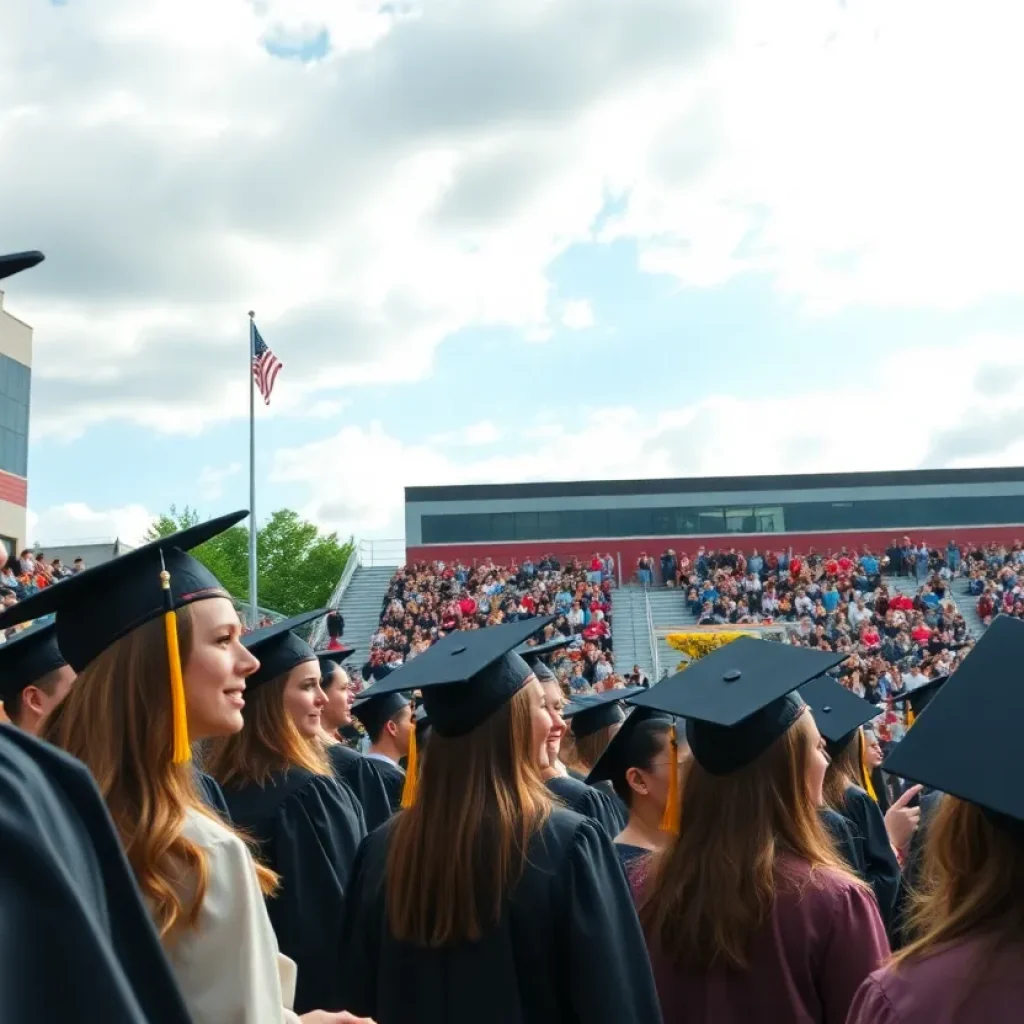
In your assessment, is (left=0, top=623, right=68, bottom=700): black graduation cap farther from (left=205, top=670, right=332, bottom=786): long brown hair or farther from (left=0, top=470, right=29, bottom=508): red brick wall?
(left=0, top=470, right=29, bottom=508): red brick wall

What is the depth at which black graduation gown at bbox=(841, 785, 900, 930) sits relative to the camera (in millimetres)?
5478

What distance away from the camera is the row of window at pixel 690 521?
1753 inches

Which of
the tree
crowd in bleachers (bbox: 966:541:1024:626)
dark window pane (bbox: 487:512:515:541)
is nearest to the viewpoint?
crowd in bleachers (bbox: 966:541:1024:626)

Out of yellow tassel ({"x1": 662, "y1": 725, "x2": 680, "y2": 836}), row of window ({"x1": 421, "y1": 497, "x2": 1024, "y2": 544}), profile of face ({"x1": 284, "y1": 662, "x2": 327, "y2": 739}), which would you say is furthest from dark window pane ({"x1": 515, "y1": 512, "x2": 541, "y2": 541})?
yellow tassel ({"x1": 662, "y1": 725, "x2": 680, "y2": 836})

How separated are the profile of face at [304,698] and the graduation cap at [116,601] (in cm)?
239

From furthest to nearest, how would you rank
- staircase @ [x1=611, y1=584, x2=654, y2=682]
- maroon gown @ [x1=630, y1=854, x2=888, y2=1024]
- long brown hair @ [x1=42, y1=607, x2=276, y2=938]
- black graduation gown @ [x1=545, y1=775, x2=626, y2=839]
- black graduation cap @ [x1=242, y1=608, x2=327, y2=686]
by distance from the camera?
staircase @ [x1=611, y1=584, x2=654, y2=682], black graduation cap @ [x1=242, y1=608, x2=327, y2=686], black graduation gown @ [x1=545, y1=775, x2=626, y2=839], maroon gown @ [x1=630, y1=854, x2=888, y2=1024], long brown hair @ [x1=42, y1=607, x2=276, y2=938]

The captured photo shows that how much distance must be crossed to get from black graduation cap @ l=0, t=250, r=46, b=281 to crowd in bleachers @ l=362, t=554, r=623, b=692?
22.4 m

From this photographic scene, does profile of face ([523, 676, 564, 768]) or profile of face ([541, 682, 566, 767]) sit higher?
profile of face ([523, 676, 564, 768])

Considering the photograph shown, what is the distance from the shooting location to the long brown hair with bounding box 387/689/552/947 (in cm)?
289

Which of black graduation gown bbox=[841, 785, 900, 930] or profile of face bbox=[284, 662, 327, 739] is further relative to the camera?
black graduation gown bbox=[841, 785, 900, 930]

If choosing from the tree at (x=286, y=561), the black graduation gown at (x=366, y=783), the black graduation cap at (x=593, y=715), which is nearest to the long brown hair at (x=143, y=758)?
the black graduation gown at (x=366, y=783)

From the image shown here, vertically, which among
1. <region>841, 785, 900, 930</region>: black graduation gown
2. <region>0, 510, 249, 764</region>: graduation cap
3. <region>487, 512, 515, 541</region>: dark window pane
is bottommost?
<region>841, 785, 900, 930</region>: black graduation gown

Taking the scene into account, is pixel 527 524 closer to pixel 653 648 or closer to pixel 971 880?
pixel 653 648

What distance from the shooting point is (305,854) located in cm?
462
